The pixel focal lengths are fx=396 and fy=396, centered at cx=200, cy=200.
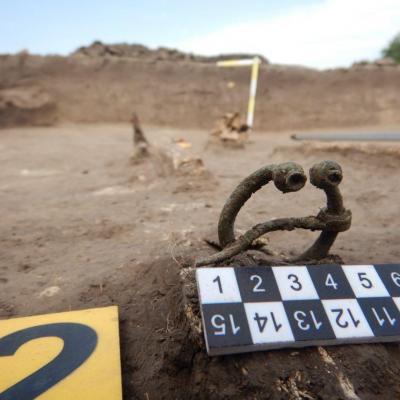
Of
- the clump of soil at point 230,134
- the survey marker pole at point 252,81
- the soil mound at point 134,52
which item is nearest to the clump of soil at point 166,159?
the clump of soil at point 230,134

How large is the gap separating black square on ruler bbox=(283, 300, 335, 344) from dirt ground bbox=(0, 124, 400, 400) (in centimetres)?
4

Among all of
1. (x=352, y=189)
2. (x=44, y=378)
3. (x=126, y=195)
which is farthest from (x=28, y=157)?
(x=44, y=378)

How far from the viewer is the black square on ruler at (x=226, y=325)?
0.92 metres

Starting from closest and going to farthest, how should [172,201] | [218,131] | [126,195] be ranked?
1. [172,201]
2. [126,195]
3. [218,131]

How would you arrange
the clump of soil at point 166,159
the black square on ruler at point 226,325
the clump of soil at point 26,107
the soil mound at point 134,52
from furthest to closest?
the soil mound at point 134,52 < the clump of soil at point 26,107 < the clump of soil at point 166,159 < the black square on ruler at point 226,325

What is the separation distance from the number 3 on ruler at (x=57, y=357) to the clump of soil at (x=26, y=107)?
620cm

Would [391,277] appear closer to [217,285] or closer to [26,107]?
[217,285]

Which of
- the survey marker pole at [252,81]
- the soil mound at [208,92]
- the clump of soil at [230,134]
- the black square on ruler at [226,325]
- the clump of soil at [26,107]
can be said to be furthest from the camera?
the survey marker pole at [252,81]

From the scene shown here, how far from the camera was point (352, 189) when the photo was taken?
110 inches

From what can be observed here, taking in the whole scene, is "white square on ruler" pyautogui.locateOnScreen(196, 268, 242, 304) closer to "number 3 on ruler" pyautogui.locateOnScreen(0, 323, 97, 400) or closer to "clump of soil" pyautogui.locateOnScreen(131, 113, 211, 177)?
"number 3 on ruler" pyautogui.locateOnScreen(0, 323, 97, 400)

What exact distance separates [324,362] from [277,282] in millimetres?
228

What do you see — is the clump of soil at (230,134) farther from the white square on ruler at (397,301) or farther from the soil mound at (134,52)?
the white square on ruler at (397,301)

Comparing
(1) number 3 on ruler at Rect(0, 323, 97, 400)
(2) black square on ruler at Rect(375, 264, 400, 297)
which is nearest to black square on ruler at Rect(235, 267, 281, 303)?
(2) black square on ruler at Rect(375, 264, 400, 297)

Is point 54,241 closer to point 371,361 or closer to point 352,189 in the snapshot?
point 371,361
